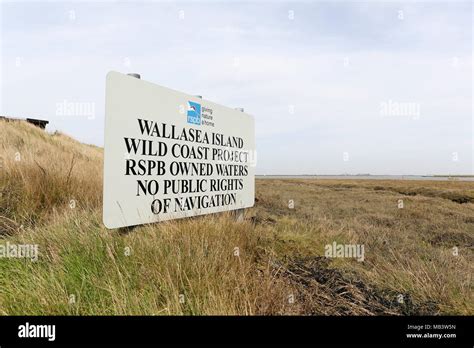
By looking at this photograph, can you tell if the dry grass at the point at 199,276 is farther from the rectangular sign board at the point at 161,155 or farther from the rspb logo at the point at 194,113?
the rspb logo at the point at 194,113

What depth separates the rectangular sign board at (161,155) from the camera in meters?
3.41

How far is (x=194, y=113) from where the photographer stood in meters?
4.81

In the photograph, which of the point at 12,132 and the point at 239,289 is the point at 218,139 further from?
the point at 12,132

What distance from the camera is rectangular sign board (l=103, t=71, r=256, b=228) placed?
341cm

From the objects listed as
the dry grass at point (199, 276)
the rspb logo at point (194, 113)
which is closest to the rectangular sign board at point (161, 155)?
the rspb logo at point (194, 113)

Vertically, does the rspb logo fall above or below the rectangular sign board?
above

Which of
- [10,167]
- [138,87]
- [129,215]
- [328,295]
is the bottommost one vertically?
[328,295]

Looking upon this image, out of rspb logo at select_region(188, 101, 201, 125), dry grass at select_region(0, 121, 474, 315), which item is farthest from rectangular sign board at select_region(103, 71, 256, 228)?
dry grass at select_region(0, 121, 474, 315)

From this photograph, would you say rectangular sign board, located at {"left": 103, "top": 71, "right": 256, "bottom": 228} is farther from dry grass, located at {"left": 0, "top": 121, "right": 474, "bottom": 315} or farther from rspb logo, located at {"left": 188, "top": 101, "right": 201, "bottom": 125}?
dry grass, located at {"left": 0, "top": 121, "right": 474, "bottom": 315}
